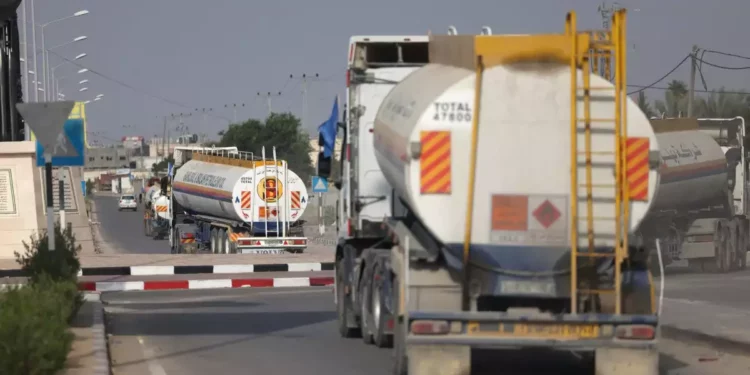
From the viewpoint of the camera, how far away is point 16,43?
112 feet

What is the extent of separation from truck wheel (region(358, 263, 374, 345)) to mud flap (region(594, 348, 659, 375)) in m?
4.07

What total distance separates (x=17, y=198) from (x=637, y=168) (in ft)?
79.3

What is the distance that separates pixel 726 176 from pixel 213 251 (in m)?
20.3

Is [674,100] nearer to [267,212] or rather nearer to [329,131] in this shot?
[267,212]

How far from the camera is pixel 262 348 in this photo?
594 inches

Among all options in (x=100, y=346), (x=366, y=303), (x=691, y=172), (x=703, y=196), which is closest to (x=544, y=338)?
(x=366, y=303)

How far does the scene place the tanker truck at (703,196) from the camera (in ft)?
91.0

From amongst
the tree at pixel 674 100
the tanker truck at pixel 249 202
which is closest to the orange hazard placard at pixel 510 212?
the tanker truck at pixel 249 202

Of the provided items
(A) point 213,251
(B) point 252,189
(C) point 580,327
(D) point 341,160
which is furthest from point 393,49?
(A) point 213,251

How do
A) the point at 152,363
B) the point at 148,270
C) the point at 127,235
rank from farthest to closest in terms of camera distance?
1. the point at 127,235
2. the point at 148,270
3. the point at 152,363

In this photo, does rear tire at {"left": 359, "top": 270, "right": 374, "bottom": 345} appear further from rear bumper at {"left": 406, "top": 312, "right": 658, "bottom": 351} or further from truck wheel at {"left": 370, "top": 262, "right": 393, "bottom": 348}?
rear bumper at {"left": 406, "top": 312, "right": 658, "bottom": 351}

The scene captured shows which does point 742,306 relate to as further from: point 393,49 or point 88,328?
point 88,328

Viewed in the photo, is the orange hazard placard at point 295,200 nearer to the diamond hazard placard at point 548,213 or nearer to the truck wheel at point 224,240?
the truck wheel at point 224,240

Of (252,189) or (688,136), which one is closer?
(688,136)
